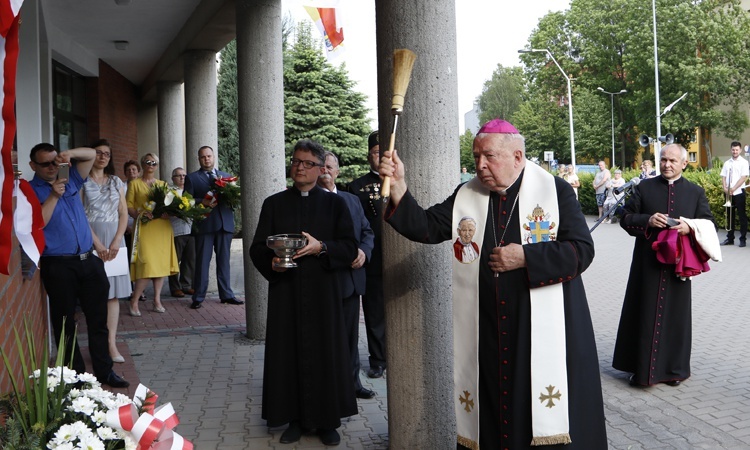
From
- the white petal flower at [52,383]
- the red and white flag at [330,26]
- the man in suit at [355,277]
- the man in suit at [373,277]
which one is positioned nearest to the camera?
the white petal flower at [52,383]

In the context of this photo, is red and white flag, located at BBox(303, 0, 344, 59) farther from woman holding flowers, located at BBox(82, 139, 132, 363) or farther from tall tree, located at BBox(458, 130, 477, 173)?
tall tree, located at BBox(458, 130, 477, 173)

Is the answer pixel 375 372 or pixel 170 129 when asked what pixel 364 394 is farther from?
pixel 170 129

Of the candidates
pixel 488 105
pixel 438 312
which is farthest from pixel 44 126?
pixel 488 105

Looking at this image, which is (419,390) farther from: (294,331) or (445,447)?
(294,331)

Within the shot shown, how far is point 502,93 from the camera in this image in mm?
102562

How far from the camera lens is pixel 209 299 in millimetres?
12602

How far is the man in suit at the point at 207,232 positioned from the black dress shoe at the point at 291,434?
19.8 feet

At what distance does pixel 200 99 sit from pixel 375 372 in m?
7.92

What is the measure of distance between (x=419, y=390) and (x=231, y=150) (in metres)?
22.6

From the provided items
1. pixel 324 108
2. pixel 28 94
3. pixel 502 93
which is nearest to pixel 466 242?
pixel 28 94

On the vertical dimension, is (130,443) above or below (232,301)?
above

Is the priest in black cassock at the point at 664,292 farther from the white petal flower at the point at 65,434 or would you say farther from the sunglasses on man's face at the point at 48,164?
the white petal flower at the point at 65,434

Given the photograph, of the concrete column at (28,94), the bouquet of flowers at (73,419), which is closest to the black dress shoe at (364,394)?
the bouquet of flowers at (73,419)

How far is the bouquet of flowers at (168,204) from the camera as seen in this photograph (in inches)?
430
